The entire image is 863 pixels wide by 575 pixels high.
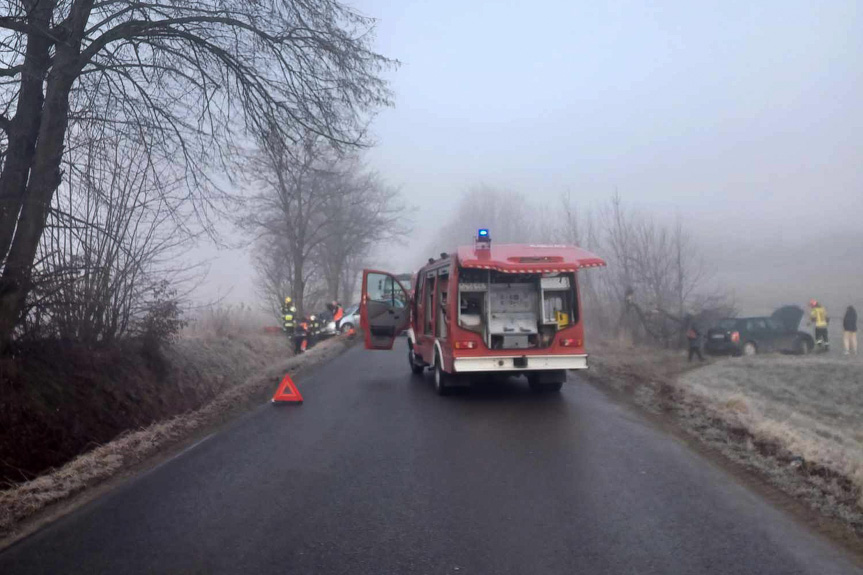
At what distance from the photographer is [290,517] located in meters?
6.66

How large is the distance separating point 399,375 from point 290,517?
443 inches

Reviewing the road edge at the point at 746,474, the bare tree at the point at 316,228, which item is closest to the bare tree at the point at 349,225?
the bare tree at the point at 316,228

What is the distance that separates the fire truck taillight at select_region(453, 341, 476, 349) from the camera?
1312 cm

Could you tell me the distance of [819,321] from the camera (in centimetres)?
2759

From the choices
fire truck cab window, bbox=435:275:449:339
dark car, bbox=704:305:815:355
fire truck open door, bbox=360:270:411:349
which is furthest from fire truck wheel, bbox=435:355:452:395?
dark car, bbox=704:305:815:355

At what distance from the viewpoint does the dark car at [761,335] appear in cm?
2778

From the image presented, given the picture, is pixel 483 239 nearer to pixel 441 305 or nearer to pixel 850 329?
pixel 441 305

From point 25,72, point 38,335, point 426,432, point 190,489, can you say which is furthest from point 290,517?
point 25,72

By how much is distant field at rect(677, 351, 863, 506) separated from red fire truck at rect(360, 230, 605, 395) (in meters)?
2.50

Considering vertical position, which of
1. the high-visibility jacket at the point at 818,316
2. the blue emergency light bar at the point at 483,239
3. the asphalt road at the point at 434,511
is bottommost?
the asphalt road at the point at 434,511

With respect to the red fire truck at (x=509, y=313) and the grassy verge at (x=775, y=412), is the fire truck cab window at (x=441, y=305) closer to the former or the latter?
the red fire truck at (x=509, y=313)

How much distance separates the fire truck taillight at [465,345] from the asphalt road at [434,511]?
2423 mm

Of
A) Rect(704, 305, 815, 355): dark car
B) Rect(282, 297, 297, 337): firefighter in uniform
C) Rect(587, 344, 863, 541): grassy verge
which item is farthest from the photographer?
Rect(704, 305, 815, 355): dark car

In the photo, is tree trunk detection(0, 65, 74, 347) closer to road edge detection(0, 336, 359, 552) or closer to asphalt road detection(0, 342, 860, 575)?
road edge detection(0, 336, 359, 552)
